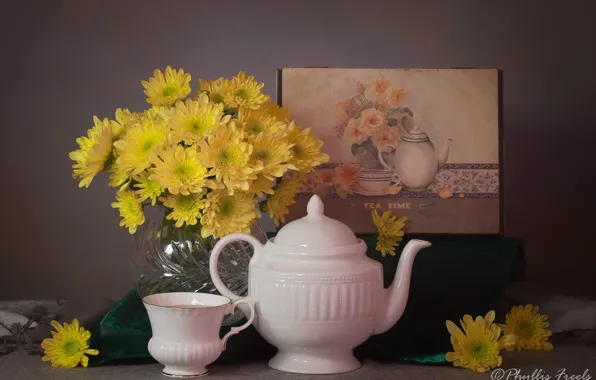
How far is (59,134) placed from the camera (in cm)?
209

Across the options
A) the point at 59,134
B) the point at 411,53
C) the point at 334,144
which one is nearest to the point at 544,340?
the point at 334,144

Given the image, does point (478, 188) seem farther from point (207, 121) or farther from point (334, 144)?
point (207, 121)

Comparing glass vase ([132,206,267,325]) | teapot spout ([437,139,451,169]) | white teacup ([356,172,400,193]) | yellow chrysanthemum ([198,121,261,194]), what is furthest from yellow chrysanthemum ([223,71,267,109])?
teapot spout ([437,139,451,169])

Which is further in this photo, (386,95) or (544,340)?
(386,95)

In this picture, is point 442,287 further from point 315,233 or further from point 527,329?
point 315,233

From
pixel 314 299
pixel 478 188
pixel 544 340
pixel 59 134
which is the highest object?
pixel 59 134

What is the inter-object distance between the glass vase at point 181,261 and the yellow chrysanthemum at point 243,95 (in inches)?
8.5

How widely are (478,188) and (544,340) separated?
33 centimetres

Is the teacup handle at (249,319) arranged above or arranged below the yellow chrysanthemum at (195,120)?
below


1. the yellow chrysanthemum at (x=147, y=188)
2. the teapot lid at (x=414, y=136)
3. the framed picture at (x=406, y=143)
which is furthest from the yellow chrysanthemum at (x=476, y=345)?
the yellow chrysanthemum at (x=147, y=188)

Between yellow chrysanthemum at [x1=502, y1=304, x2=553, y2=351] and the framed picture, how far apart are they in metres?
0.20

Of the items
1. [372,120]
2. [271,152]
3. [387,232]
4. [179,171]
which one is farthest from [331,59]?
[179,171]

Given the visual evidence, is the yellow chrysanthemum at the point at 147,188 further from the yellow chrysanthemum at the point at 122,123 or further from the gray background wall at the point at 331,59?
the gray background wall at the point at 331,59

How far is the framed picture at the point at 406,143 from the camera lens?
69.5 inches
